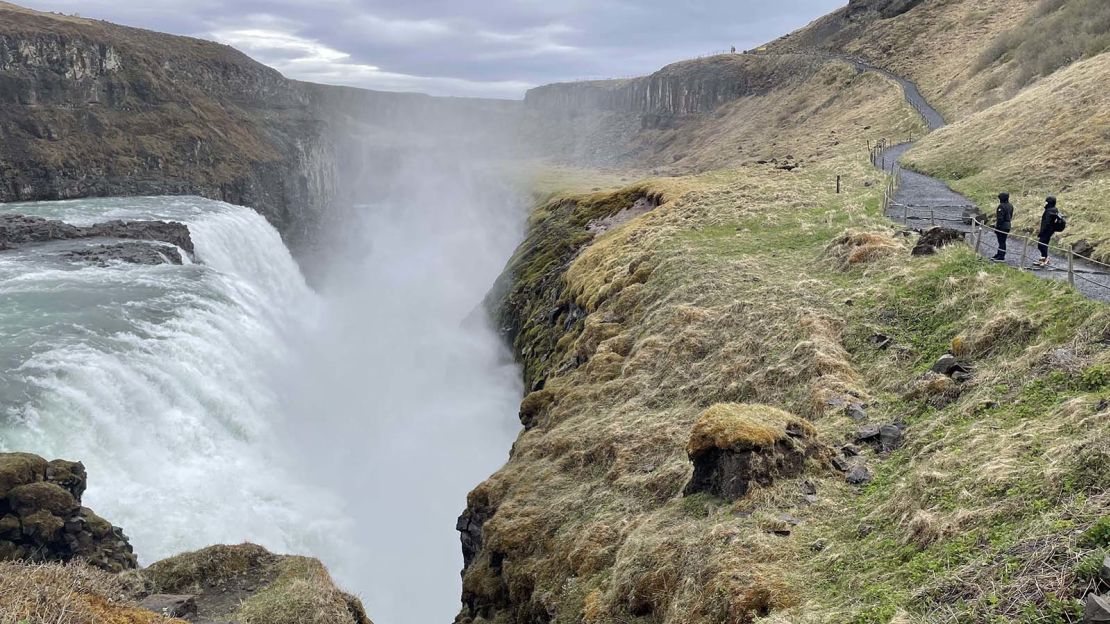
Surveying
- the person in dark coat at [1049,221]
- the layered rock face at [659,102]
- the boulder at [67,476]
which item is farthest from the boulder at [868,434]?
the layered rock face at [659,102]

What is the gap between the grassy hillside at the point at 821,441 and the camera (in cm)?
798

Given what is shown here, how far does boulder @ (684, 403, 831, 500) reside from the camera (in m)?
11.6

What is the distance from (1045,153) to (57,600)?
115 feet

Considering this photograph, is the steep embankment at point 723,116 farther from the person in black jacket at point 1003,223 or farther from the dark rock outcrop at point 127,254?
the dark rock outcrop at point 127,254

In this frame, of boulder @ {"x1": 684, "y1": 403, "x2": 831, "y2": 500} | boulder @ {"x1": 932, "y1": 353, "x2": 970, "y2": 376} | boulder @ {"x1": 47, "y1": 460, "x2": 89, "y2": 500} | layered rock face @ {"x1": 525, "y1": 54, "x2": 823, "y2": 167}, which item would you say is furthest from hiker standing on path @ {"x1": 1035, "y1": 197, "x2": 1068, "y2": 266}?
layered rock face @ {"x1": 525, "y1": 54, "x2": 823, "y2": 167}

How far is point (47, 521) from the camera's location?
16594 millimetres

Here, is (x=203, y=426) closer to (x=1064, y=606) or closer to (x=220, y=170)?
(x=1064, y=606)

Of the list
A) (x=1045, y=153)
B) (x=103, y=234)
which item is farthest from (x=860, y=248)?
(x=103, y=234)

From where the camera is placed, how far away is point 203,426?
2603 centimetres

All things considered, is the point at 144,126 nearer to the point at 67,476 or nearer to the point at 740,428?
the point at 67,476

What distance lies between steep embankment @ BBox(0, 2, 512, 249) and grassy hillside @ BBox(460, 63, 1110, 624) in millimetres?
64761

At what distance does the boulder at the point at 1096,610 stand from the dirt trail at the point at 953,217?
9394mm

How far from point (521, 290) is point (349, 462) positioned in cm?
1410

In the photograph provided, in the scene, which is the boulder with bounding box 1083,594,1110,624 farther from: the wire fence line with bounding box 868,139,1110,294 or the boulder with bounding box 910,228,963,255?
the boulder with bounding box 910,228,963,255
